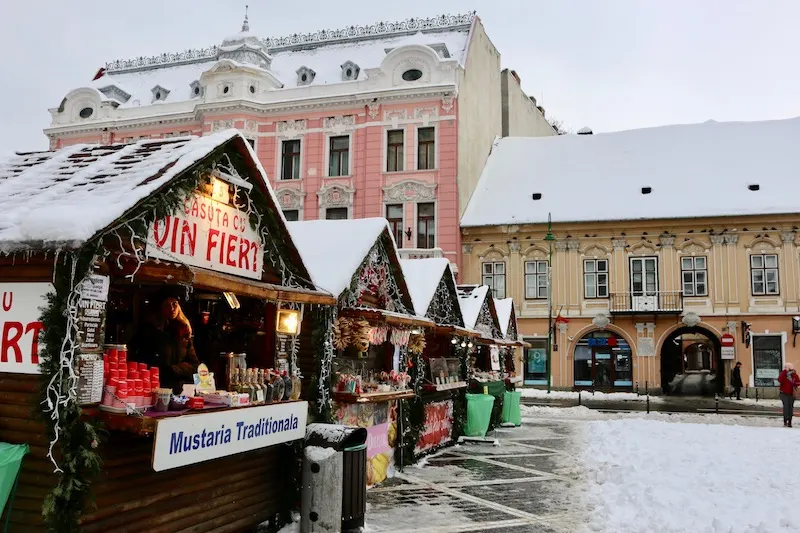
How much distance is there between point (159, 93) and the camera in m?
37.5

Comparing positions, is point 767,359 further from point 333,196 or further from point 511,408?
point 333,196

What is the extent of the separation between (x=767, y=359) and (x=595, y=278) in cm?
814

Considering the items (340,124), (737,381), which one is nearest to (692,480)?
(737,381)

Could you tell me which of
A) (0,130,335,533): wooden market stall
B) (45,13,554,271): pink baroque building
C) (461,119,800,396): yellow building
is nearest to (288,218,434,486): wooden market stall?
(0,130,335,533): wooden market stall

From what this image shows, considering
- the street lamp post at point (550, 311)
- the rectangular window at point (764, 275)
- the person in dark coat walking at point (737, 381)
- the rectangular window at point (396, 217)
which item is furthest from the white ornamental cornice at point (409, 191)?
the person in dark coat walking at point (737, 381)

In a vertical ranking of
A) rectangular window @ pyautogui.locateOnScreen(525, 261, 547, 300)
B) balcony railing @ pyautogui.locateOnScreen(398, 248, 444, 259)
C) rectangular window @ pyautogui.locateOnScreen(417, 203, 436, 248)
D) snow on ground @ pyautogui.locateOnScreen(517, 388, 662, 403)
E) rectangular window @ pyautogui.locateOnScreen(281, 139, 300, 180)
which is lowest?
snow on ground @ pyautogui.locateOnScreen(517, 388, 662, 403)

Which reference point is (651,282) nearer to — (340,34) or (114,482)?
(340,34)

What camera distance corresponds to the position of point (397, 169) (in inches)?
1320

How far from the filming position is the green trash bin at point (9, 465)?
5.20m

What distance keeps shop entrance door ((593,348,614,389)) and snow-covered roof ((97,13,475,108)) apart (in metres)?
15.2

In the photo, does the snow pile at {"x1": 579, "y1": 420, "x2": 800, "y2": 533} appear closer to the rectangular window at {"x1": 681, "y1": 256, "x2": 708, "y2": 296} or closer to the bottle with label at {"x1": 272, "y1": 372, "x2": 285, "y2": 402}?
the bottle with label at {"x1": 272, "y1": 372, "x2": 285, "y2": 402}

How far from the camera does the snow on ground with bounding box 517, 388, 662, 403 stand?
30.9m

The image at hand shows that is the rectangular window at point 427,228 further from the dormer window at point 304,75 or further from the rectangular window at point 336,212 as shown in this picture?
the dormer window at point 304,75

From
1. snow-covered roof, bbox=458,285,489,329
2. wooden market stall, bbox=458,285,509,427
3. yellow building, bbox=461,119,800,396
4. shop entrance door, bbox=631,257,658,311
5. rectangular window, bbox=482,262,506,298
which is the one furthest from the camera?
rectangular window, bbox=482,262,506,298
